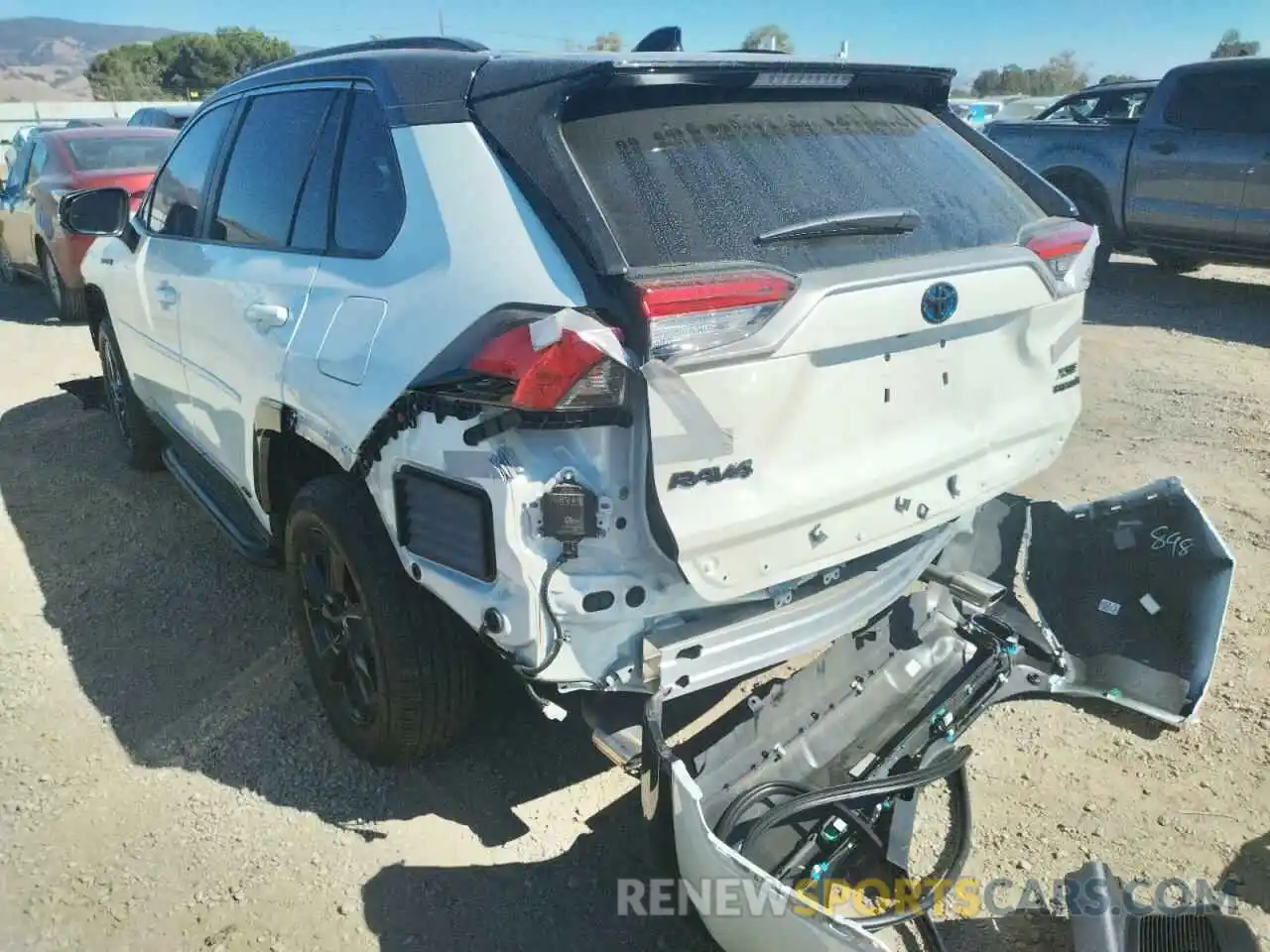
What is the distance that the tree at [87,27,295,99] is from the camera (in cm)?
5488

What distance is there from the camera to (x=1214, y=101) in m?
8.66

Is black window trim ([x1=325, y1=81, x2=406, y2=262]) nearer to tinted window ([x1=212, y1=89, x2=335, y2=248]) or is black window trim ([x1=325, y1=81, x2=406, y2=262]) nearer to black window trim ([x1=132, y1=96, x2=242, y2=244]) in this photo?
tinted window ([x1=212, y1=89, x2=335, y2=248])

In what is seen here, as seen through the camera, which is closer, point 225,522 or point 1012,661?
point 1012,661

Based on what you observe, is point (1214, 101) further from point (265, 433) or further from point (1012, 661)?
point (265, 433)

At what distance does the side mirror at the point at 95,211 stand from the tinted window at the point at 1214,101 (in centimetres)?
876

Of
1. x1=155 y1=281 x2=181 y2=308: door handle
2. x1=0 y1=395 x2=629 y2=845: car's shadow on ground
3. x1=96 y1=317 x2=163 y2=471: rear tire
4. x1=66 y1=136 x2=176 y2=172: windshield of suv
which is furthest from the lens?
x1=66 y1=136 x2=176 y2=172: windshield of suv

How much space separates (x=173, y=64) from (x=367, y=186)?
65.6 metres

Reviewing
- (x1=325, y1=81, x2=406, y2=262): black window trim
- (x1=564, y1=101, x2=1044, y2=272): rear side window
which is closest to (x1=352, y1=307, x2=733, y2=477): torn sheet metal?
(x1=564, y1=101, x2=1044, y2=272): rear side window

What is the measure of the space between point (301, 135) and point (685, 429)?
1759 millimetres

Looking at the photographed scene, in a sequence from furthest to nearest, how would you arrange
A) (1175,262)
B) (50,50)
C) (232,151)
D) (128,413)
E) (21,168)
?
1. (50,50)
2. (1175,262)
3. (21,168)
4. (128,413)
5. (232,151)

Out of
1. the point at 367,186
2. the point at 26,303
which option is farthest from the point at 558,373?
the point at 26,303

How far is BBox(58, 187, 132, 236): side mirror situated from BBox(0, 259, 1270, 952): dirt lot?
146 centimetres

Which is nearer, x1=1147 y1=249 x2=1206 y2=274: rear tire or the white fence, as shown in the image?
x1=1147 y1=249 x2=1206 y2=274: rear tire

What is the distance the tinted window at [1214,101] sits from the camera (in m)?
8.45
